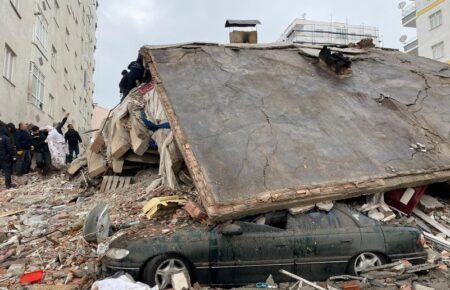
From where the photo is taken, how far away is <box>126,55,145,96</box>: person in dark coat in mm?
10390

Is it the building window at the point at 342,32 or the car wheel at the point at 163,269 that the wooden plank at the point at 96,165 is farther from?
the building window at the point at 342,32

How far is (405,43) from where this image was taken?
106 feet

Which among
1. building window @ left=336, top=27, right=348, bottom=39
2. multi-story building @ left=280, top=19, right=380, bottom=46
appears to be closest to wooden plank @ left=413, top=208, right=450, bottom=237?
multi-story building @ left=280, top=19, right=380, bottom=46

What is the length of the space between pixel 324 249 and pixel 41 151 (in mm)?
9829

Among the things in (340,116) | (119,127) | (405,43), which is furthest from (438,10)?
(119,127)

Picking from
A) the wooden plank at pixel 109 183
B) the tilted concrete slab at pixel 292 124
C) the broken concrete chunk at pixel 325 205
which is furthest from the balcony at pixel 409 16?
the broken concrete chunk at pixel 325 205

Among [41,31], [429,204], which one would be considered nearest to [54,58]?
[41,31]

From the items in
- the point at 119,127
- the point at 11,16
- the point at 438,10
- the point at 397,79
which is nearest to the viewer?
the point at 119,127

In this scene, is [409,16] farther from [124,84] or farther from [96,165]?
[96,165]

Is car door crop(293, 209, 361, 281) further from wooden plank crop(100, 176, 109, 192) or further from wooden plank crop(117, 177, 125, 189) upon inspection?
wooden plank crop(100, 176, 109, 192)

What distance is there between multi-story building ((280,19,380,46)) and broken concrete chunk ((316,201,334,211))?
153ft

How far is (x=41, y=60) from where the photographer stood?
685 inches

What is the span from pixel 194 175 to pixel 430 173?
4.12 m

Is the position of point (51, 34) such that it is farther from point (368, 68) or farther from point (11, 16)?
point (368, 68)
